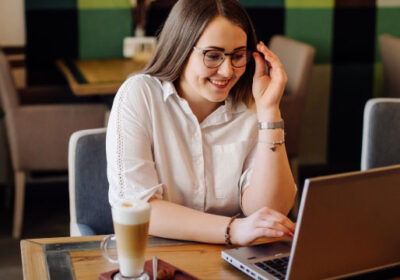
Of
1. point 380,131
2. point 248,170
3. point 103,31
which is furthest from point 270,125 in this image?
point 103,31

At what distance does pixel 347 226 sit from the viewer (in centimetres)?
109

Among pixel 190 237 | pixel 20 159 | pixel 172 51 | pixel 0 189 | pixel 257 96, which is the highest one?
pixel 172 51

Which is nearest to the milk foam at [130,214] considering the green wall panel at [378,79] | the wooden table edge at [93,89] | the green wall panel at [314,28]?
the wooden table edge at [93,89]

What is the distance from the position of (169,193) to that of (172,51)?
36cm

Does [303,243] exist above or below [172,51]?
below

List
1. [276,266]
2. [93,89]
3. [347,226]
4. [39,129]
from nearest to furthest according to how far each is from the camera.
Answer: [347,226], [276,266], [93,89], [39,129]

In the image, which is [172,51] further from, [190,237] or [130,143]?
[190,237]

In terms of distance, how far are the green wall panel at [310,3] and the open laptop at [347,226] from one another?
3.16 meters

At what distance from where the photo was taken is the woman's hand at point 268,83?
1.65 metres

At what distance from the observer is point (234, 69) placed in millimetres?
1601

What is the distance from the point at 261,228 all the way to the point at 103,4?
2.81m

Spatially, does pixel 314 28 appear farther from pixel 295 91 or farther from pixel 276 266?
pixel 276 266

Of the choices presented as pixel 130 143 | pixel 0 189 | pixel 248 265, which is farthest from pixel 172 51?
pixel 0 189

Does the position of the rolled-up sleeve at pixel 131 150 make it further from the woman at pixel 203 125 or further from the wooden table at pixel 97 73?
the wooden table at pixel 97 73
